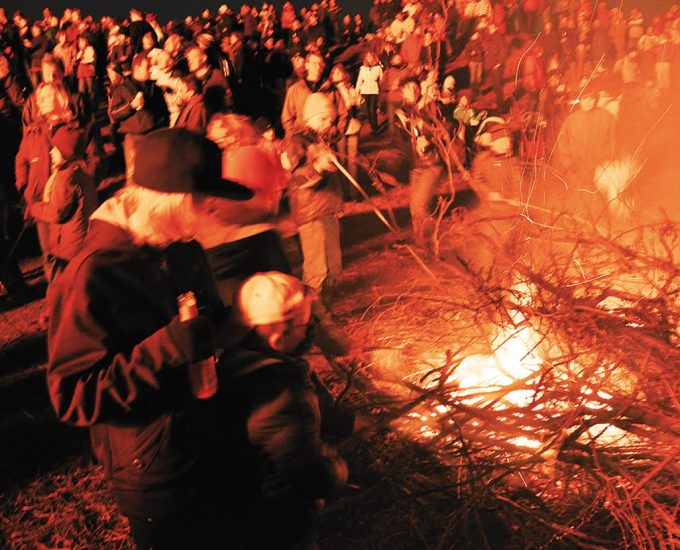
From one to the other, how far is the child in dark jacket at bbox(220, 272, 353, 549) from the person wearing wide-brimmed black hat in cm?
8

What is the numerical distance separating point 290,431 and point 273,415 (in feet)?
0.24

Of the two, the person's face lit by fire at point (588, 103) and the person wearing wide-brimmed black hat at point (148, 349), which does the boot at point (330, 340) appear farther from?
the person's face lit by fire at point (588, 103)

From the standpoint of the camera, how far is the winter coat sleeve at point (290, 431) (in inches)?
79.4

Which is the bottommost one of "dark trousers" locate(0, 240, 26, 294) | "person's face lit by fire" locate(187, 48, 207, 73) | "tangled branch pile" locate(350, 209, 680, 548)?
"dark trousers" locate(0, 240, 26, 294)

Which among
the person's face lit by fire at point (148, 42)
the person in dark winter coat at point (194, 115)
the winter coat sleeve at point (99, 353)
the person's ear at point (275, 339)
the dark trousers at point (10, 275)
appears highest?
the winter coat sleeve at point (99, 353)

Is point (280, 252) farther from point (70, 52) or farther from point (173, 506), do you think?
point (70, 52)

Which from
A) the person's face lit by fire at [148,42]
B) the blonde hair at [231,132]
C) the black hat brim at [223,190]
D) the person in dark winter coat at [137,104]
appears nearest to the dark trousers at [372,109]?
the person's face lit by fire at [148,42]

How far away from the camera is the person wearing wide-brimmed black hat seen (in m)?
1.70

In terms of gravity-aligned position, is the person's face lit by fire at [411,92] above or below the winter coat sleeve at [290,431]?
below

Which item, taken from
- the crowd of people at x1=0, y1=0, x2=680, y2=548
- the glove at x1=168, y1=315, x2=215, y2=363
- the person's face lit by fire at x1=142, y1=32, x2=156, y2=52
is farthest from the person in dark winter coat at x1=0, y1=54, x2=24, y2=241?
the glove at x1=168, y1=315, x2=215, y2=363

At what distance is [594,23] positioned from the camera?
1227 cm

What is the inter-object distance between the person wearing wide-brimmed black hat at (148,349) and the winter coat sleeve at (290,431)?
0.15 meters

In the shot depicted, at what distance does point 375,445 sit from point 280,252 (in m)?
1.25

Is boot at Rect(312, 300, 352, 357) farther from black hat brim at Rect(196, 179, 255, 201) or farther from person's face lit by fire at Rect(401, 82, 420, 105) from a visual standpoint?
person's face lit by fire at Rect(401, 82, 420, 105)
